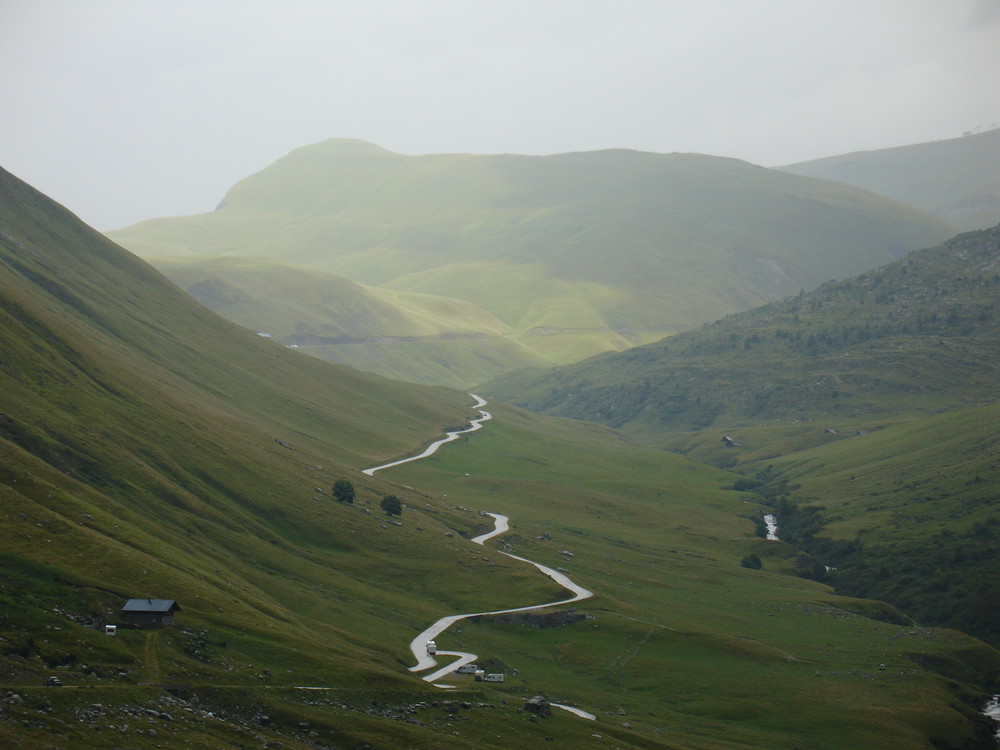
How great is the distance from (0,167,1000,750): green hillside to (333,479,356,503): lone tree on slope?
202cm

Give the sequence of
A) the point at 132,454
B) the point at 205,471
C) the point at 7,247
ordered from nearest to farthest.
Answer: the point at 132,454
the point at 205,471
the point at 7,247

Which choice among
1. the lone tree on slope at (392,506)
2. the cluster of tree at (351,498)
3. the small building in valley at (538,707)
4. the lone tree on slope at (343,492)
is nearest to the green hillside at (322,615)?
the small building in valley at (538,707)

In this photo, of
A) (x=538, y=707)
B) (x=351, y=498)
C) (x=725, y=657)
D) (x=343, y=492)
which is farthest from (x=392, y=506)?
(x=538, y=707)

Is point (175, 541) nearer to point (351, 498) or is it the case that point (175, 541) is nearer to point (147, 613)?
point (147, 613)

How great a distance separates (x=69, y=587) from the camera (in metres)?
73.1

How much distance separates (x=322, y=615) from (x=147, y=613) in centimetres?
3393

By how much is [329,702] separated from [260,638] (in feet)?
35.5

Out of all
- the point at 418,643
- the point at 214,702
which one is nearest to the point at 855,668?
the point at 418,643

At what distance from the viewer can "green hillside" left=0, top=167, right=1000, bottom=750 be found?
215 feet

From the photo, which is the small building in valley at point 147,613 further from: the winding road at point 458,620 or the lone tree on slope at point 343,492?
the lone tree on slope at point 343,492

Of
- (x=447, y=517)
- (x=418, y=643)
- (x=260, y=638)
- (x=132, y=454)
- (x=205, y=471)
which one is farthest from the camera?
(x=447, y=517)

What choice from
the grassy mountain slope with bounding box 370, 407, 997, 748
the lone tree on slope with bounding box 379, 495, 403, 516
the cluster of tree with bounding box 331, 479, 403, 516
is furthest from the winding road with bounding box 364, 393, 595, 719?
the cluster of tree with bounding box 331, 479, 403, 516

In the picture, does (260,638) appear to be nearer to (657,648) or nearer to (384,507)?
(657,648)

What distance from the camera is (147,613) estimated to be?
72.4m
